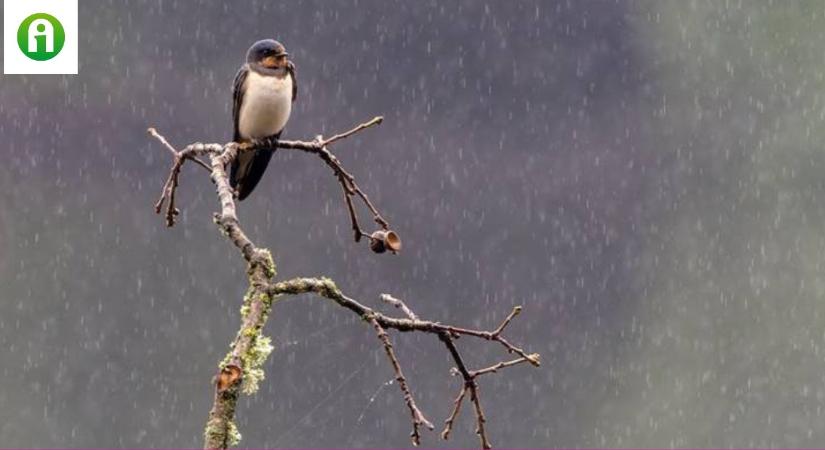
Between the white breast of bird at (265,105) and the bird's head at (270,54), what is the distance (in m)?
0.08

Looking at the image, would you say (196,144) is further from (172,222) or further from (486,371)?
(486,371)

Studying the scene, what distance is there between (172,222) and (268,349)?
17.1 inches

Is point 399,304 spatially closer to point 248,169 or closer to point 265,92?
point 248,169

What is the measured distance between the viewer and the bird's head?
18.2ft

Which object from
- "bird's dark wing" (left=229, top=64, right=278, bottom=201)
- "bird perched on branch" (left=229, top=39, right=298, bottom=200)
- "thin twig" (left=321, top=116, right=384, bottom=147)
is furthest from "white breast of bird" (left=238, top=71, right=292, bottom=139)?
"thin twig" (left=321, top=116, right=384, bottom=147)

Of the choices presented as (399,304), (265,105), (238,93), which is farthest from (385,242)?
(238,93)

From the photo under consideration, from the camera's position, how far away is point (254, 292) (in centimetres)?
152

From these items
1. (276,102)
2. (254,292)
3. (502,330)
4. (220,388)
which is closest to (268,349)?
(254,292)

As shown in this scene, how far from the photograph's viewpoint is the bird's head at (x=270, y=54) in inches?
218

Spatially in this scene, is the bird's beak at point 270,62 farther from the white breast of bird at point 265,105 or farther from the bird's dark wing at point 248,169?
the bird's dark wing at point 248,169

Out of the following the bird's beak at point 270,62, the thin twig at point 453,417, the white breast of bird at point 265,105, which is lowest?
the thin twig at point 453,417

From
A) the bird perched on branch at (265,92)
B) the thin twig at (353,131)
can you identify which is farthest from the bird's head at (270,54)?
the thin twig at (353,131)

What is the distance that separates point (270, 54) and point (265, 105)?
0.95ft

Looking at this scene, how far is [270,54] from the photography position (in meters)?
5.60
